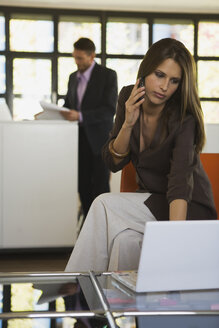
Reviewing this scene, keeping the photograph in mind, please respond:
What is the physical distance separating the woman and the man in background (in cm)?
172

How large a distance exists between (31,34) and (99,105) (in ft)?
11.9

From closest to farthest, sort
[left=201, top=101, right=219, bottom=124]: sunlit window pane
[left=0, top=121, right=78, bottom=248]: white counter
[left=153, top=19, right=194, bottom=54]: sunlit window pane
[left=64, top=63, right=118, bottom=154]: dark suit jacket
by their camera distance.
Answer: [left=0, top=121, right=78, bottom=248]: white counter, [left=64, top=63, right=118, bottom=154]: dark suit jacket, [left=153, top=19, right=194, bottom=54]: sunlit window pane, [left=201, top=101, right=219, bottom=124]: sunlit window pane

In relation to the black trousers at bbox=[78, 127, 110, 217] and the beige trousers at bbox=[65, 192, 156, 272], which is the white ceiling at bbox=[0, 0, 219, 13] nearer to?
the black trousers at bbox=[78, 127, 110, 217]

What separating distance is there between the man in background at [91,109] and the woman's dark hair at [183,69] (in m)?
1.80

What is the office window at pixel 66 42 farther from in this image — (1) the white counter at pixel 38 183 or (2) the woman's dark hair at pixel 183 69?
(2) the woman's dark hair at pixel 183 69

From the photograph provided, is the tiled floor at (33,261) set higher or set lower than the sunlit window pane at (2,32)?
lower

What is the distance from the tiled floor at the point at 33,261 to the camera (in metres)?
3.17

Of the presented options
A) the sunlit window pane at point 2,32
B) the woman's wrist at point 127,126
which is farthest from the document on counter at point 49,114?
the sunlit window pane at point 2,32

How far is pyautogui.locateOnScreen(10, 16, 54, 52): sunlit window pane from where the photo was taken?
6973 millimetres

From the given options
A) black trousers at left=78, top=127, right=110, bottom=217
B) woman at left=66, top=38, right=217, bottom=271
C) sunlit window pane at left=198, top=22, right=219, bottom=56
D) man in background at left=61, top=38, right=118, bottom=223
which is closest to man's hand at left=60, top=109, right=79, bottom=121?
man in background at left=61, top=38, right=118, bottom=223

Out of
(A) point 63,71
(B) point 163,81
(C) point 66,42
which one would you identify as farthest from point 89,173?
(C) point 66,42

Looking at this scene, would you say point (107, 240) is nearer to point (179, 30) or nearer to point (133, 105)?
point (133, 105)

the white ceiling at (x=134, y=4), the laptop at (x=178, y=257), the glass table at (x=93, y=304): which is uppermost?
the white ceiling at (x=134, y=4)

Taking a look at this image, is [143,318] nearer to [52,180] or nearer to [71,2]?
[52,180]
